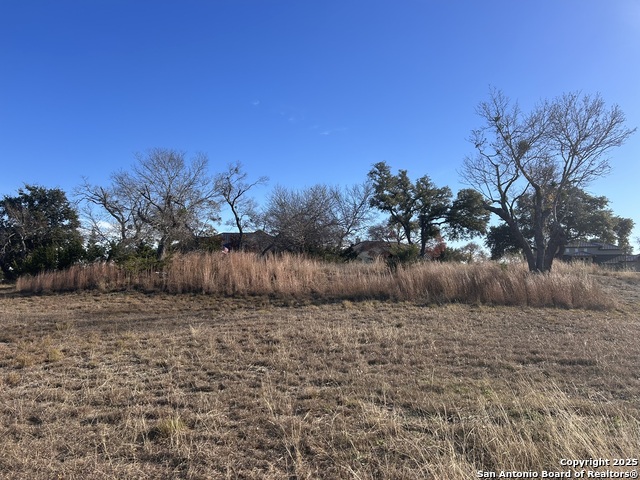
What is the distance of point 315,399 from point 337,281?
9.55m

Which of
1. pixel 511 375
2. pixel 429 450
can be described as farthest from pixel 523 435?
pixel 511 375

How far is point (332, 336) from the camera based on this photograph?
658 cm

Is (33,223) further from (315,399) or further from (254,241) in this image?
(315,399)

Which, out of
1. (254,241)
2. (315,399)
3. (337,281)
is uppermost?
(254,241)

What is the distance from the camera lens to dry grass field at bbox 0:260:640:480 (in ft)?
8.38

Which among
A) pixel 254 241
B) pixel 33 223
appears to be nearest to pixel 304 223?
pixel 254 241

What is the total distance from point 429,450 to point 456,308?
792 cm

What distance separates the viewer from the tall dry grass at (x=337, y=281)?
11094 millimetres

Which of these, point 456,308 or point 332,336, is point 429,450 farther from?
point 456,308

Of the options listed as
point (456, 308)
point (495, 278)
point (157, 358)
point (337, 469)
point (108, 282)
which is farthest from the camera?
point (108, 282)

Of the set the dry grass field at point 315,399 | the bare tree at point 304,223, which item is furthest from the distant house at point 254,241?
the dry grass field at point 315,399

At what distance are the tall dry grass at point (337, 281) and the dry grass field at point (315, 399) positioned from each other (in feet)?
10.6

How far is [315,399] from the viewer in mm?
3650

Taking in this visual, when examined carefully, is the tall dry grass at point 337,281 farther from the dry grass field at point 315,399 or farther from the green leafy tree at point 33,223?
the green leafy tree at point 33,223
